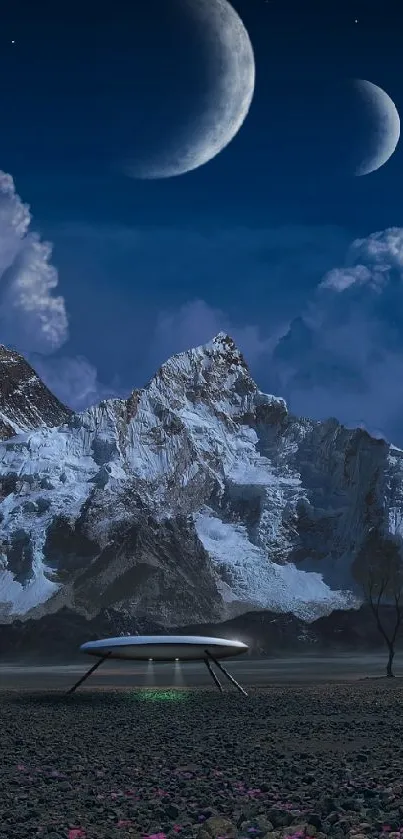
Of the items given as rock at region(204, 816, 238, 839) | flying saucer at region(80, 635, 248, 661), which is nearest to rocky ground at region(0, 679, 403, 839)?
rock at region(204, 816, 238, 839)

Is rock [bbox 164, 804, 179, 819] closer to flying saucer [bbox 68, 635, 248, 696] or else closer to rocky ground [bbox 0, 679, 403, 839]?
rocky ground [bbox 0, 679, 403, 839]

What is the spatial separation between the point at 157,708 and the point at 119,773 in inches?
1012

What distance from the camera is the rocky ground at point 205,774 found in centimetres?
1823

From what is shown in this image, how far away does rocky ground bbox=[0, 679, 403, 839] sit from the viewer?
718 inches

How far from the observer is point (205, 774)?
83.6ft

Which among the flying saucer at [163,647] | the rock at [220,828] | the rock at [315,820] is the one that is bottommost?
the rock at [220,828]

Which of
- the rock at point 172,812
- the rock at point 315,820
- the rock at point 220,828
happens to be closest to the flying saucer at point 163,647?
the rock at point 172,812

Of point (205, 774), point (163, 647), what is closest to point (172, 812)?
point (205, 774)

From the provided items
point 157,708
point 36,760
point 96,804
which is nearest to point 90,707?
point 157,708

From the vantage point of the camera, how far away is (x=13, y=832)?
18.3 metres

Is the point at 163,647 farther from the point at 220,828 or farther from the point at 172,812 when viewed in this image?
the point at 220,828

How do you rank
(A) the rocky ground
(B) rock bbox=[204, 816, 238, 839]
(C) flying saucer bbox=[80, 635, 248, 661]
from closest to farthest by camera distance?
1. (B) rock bbox=[204, 816, 238, 839]
2. (A) the rocky ground
3. (C) flying saucer bbox=[80, 635, 248, 661]

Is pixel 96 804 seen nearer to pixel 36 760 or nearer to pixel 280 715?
pixel 36 760

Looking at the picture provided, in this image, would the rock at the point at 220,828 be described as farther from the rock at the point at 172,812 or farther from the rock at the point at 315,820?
the rock at the point at 315,820
